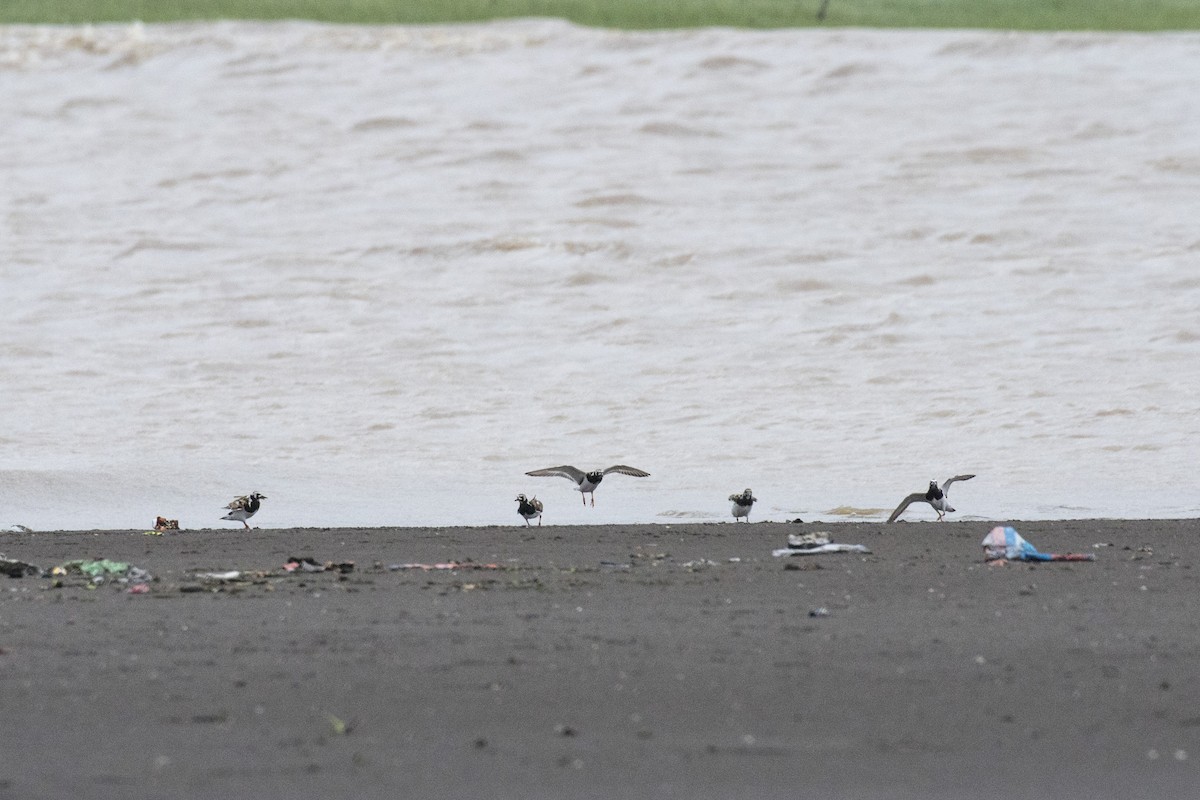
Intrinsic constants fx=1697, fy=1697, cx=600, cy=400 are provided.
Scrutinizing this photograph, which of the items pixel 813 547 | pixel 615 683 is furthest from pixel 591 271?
pixel 615 683

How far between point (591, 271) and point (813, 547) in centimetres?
1180

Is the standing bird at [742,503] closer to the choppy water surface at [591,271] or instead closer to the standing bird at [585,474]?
the choppy water surface at [591,271]

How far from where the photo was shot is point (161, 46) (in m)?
27.6

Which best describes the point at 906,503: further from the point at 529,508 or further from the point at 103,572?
the point at 103,572

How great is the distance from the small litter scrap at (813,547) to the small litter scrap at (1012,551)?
63cm

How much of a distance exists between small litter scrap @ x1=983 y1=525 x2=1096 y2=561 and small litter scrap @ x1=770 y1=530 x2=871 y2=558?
63cm

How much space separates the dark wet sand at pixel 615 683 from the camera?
427 centimetres

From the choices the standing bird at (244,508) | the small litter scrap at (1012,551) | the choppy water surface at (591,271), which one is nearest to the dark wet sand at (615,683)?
the small litter scrap at (1012,551)

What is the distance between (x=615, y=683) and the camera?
5191 mm

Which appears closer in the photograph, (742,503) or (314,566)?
(314,566)

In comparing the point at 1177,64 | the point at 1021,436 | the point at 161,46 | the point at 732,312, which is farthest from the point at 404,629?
the point at 161,46

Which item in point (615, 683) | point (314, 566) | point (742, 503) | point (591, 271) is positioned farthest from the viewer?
point (591, 271)

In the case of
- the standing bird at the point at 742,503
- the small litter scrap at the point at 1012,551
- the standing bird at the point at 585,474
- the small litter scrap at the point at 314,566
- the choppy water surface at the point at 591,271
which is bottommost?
the small litter scrap at the point at 314,566

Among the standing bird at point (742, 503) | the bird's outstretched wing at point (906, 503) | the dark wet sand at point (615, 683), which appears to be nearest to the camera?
the dark wet sand at point (615, 683)
